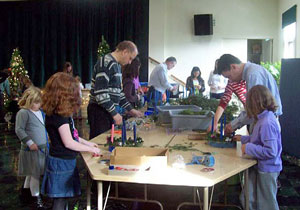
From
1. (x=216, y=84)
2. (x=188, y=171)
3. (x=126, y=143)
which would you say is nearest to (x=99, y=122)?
(x=126, y=143)

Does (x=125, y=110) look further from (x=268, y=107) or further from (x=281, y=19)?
(x=281, y=19)

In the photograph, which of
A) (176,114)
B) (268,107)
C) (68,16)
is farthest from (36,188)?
(68,16)

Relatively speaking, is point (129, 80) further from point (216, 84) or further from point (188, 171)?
point (216, 84)

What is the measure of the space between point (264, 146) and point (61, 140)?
124 cm

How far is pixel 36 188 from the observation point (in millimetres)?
3221

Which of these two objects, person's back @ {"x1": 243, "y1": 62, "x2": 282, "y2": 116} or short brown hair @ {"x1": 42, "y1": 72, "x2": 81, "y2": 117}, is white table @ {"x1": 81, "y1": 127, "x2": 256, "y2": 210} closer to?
short brown hair @ {"x1": 42, "y1": 72, "x2": 81, "y2": 117}

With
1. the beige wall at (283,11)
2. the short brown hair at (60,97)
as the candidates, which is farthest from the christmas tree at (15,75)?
the short brown hair at (60,97)

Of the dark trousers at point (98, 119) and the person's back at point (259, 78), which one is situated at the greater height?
the person's back at point (259, 78)

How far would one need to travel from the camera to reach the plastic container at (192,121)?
10.6ft

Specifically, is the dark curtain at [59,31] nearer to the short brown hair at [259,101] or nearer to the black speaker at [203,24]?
the black speaker at [203,24]

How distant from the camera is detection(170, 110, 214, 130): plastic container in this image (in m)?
3.25

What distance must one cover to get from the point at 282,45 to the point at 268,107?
788 cm

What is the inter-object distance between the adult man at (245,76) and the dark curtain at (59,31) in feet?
27.0

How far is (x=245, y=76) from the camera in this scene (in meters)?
2.93
